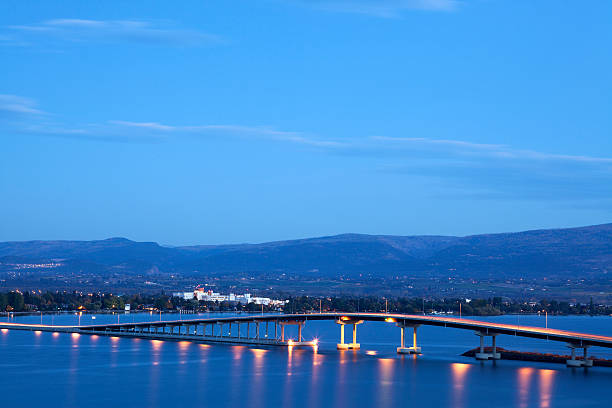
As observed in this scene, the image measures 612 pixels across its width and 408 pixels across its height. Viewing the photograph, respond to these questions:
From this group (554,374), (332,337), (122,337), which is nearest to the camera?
(554,374)

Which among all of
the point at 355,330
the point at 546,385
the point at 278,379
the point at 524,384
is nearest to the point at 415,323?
the point at 355,330

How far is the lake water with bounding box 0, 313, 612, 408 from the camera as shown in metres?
87.7

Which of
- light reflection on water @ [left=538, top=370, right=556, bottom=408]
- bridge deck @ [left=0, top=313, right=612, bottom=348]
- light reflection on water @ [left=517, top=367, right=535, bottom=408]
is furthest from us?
bridge deck @ [left=0, top=313, right=612, bottom=348]

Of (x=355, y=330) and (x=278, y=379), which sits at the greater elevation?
(x=355, y=330)

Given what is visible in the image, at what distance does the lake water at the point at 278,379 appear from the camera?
87688mm

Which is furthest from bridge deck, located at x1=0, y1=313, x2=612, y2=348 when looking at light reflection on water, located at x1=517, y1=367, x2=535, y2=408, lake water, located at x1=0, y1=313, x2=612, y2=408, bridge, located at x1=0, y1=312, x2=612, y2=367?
light reflection on water, located at x1=517, y1=367, x2=535, y2=408

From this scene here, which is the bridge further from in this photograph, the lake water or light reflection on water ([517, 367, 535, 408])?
light reflection on water ([517, 367, 535, 408])

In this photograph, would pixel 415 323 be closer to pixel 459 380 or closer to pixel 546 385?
pixel 459 380

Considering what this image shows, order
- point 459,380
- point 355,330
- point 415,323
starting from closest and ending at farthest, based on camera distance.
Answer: point 459,380
point 415,323
point 355,330

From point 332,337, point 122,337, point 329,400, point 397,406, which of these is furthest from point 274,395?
point 332,337

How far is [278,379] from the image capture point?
101500 millimetres

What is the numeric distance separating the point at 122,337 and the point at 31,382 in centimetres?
6815

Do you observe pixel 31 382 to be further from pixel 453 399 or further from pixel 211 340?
pixel 211 340

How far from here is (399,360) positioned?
12369 cm
